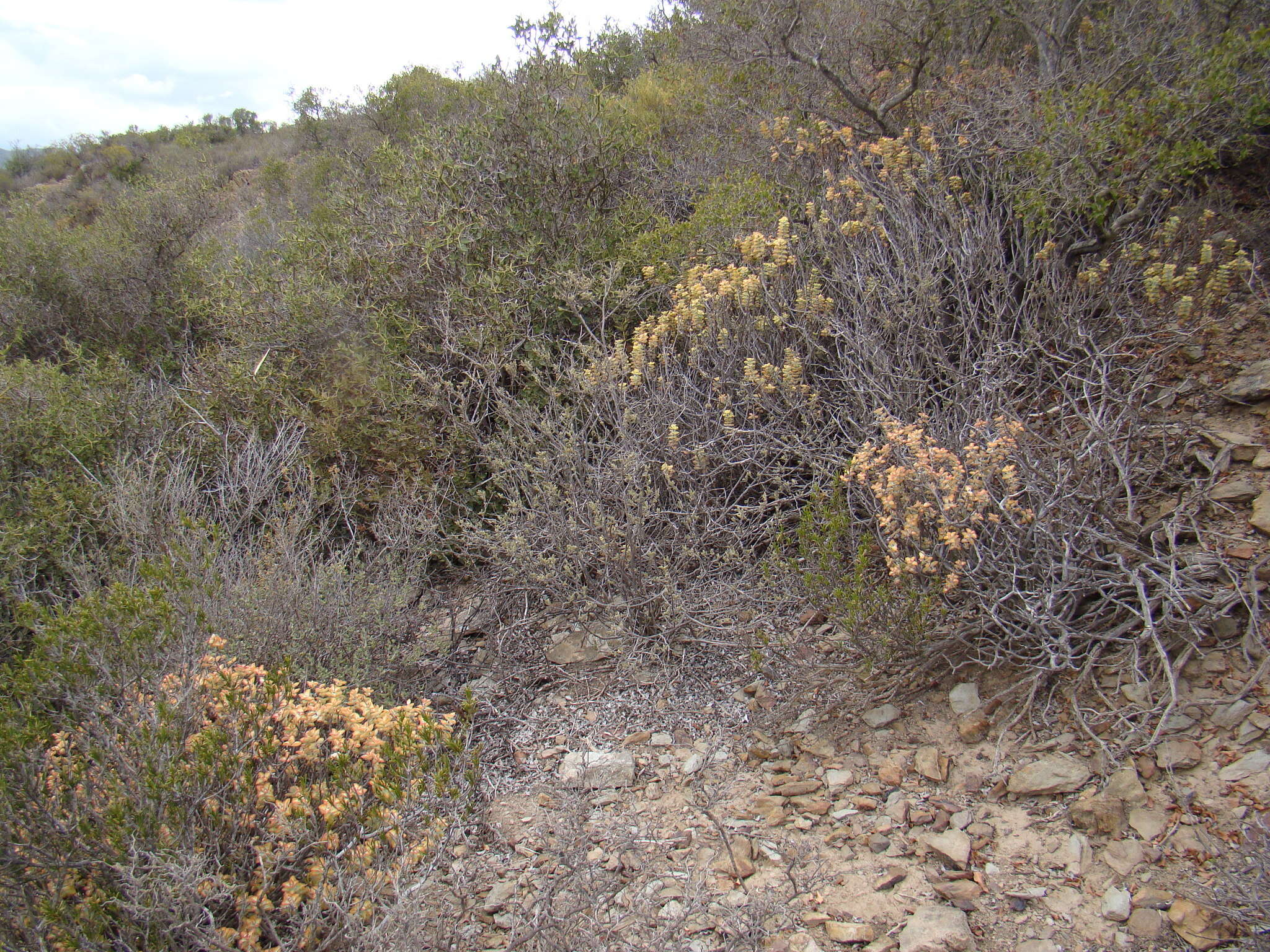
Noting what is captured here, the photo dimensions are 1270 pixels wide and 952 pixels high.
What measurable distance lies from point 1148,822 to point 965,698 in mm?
643

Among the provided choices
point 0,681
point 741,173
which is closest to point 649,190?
point 741,173

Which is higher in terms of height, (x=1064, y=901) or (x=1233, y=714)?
(x=1233, y=714)

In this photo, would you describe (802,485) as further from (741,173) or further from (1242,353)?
(741,173)

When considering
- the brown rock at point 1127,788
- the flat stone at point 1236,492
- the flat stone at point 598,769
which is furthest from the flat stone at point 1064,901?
the flat stone at point 1236,492

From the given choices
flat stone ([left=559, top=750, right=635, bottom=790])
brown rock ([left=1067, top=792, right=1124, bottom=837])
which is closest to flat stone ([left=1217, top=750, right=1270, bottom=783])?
brown rock ([left=1067, top=792, right=1124, bottom=837])

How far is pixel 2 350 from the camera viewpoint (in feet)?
18.1

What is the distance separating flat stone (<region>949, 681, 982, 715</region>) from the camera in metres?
2.59

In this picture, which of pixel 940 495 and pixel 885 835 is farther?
pixel 940 495

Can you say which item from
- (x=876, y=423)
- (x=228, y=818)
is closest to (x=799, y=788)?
(x=876, y=423)

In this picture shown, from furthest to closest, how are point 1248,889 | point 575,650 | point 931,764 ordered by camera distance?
point 575,650
point 931,764
point 1248,889

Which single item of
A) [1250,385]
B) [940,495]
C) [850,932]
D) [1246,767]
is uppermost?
[1250,385]

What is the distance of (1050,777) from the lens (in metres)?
2.26

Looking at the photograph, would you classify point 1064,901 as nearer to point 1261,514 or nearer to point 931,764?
point 931,764

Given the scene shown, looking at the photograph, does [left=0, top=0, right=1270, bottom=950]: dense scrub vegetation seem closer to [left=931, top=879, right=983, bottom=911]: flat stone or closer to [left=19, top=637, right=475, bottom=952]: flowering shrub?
[left=19, top=637, right=475, bottom=952]: flowering shrub
